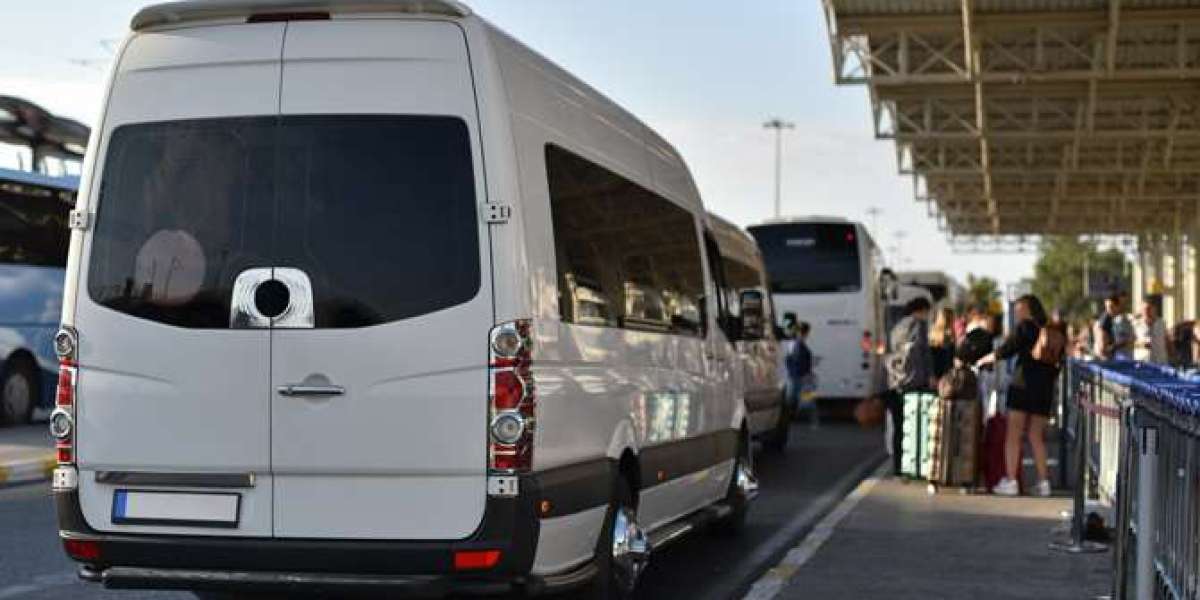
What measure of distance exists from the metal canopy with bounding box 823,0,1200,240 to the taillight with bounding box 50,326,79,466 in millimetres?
22205

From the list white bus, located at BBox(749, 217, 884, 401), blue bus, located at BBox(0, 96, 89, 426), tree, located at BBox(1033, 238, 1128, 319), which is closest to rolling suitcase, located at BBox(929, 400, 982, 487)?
blue bus, located at BBox(0, 96, 89, 426)

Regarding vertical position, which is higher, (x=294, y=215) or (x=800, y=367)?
(x=294, y=215)

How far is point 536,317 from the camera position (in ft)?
20.6

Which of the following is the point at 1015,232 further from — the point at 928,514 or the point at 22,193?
the point at 928,514

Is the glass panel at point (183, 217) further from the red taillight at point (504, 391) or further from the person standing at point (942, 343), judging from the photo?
the person standing at point (942, 343)

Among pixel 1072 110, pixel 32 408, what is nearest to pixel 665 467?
pixel 32 408

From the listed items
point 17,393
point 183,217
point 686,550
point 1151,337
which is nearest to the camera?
point 183,217

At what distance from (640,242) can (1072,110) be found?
35958 millimetres

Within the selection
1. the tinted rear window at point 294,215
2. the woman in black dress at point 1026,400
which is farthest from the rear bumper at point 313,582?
the woman in black dress at point 1026,400

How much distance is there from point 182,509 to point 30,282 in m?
16.3

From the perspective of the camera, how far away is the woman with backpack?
13.5 m

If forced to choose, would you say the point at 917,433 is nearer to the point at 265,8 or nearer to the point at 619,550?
the point at 619,550

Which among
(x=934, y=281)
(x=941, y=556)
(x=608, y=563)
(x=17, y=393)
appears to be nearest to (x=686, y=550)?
(x=941, y=556)

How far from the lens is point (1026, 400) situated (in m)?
13.5
